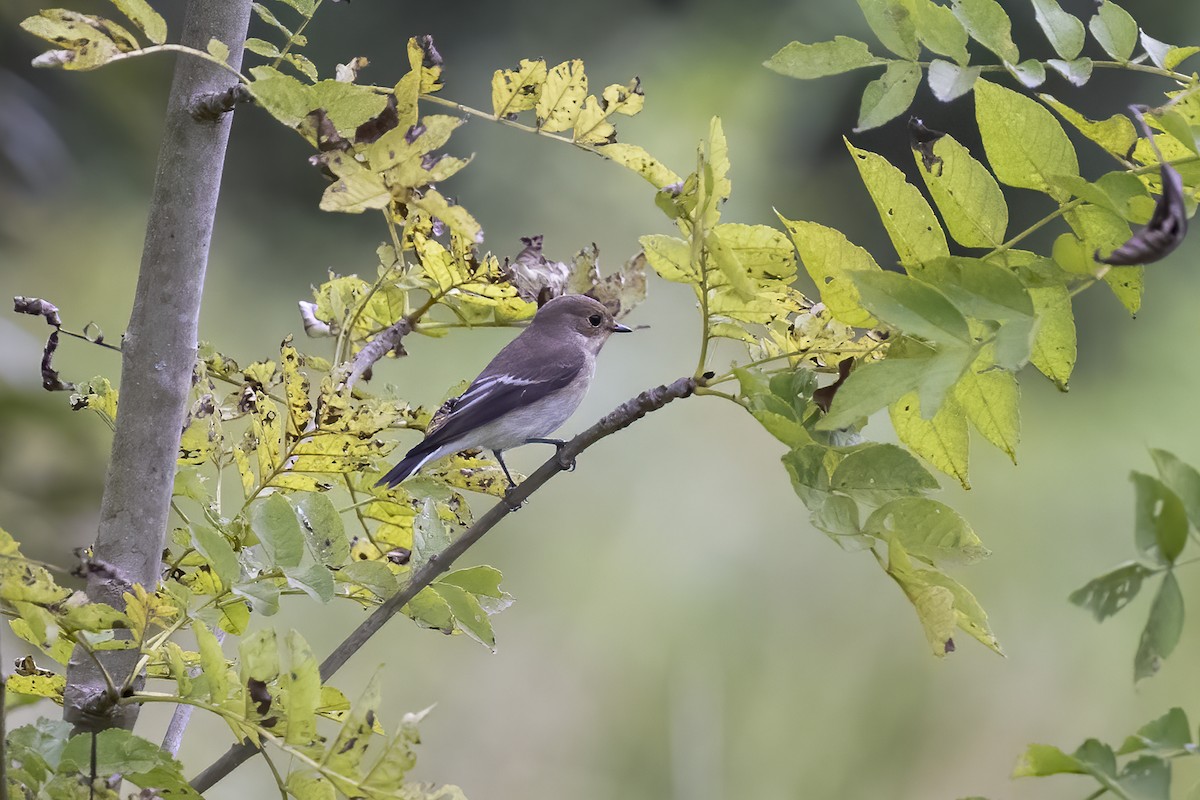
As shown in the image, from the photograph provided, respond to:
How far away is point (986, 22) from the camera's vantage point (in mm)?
462

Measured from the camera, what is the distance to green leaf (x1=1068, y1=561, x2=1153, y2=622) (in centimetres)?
31

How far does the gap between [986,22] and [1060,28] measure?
0.11 feet

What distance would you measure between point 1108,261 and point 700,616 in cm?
183

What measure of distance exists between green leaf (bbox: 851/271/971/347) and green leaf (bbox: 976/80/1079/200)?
0.30 feet

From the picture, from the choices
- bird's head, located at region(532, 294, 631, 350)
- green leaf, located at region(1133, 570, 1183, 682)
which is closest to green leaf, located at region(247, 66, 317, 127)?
green leaf, located at region(1133, 570, 1183, 682)

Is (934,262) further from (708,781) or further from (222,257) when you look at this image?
(222,257)

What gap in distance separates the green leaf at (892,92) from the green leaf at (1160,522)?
210 millimetres

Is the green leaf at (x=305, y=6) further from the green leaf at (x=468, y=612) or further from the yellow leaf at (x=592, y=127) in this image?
the green leaf at (x=468, y=612)

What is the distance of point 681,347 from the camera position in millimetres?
2523

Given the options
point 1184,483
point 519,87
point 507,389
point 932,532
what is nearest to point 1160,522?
point 1184,483

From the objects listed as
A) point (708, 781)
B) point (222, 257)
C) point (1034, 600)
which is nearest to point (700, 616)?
point (708, 781)

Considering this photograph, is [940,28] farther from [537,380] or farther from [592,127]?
[537,380]

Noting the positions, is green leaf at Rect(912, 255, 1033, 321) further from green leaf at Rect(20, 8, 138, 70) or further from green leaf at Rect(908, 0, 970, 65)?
green leaf at Rect(20, 8, 138, 70)

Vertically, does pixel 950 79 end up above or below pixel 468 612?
above
